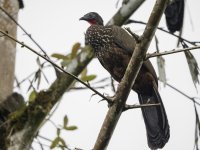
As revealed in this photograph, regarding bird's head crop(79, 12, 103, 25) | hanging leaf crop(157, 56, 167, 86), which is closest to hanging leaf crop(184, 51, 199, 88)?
hanging leaf crop(157, 56, 167, 86)

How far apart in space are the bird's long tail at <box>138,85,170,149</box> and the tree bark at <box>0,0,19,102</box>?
0.86 metres

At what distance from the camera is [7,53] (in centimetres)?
314

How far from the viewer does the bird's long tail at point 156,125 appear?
309 centimetres

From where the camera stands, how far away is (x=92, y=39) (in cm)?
372

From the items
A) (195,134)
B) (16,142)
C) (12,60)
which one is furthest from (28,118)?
(195,134)

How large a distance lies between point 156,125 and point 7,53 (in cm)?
104

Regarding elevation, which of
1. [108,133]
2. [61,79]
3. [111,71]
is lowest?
[108,133]

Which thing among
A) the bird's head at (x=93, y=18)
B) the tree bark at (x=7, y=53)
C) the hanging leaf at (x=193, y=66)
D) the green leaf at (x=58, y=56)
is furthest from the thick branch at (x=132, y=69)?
the bird's head at (x=93, y=18)

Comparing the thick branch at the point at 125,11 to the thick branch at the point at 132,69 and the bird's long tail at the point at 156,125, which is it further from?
the thick branch at the point at 132,69

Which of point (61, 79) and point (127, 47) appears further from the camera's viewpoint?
point (127, 47)

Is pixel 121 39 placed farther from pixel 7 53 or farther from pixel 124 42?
pixel 7 53

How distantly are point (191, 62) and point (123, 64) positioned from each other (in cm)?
50

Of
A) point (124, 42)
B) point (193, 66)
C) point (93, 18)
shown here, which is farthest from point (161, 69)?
point (93, 18)

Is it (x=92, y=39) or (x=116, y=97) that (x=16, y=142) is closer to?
(x=116, y=97)
